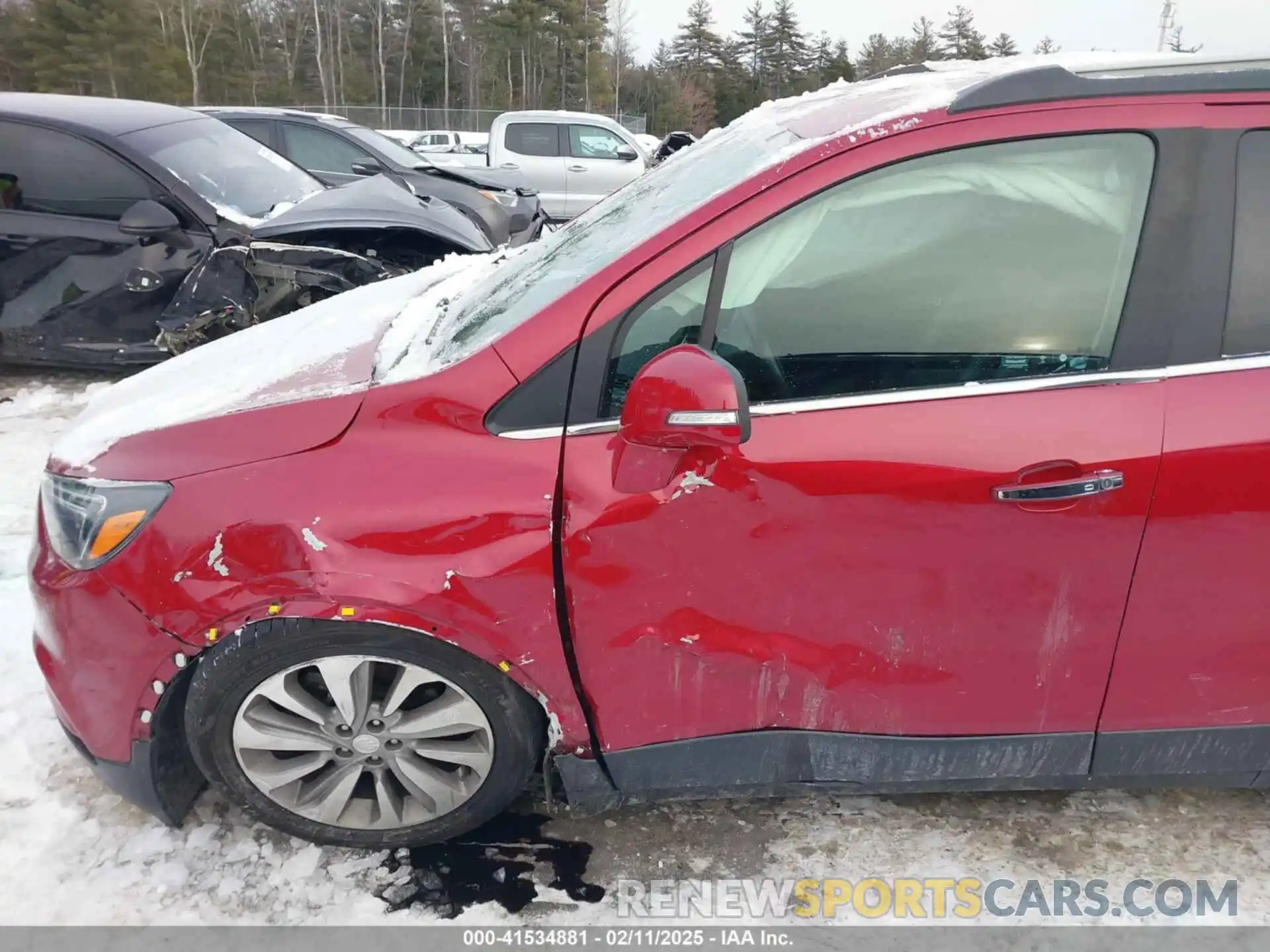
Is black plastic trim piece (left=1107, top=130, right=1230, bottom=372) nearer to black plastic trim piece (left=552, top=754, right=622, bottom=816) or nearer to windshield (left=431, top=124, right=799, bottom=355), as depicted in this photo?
windshield (left=431, top=124, right=799, bottom=355)

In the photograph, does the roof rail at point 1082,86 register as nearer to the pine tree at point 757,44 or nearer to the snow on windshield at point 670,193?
the snow on windshield at point 670,193

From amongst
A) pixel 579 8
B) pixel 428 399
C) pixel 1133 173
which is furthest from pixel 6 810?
pixel 579 8

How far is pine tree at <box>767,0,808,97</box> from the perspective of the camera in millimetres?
47844

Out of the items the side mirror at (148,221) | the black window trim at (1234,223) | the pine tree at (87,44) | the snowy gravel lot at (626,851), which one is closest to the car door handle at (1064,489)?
the black window trim at (1234,223)

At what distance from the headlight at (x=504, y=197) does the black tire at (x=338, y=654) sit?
602cm

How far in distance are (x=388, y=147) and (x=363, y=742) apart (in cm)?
824

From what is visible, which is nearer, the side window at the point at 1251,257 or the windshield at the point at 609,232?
the side window at the point at 1251,257

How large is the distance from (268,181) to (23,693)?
4.25 meters

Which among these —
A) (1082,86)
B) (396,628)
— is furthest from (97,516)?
(1082,86)

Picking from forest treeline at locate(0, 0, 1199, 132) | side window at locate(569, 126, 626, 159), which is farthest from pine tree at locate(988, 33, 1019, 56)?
side window at locate(569, 126, 626, 159)

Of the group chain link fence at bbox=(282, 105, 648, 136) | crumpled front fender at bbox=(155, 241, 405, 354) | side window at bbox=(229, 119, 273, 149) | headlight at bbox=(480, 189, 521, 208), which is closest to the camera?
crumpled front fender at bbox=(155, 241, 405, 354)

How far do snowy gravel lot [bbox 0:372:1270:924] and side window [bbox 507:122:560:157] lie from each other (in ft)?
42.0

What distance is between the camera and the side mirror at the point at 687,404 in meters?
1.68

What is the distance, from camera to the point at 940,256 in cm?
188
